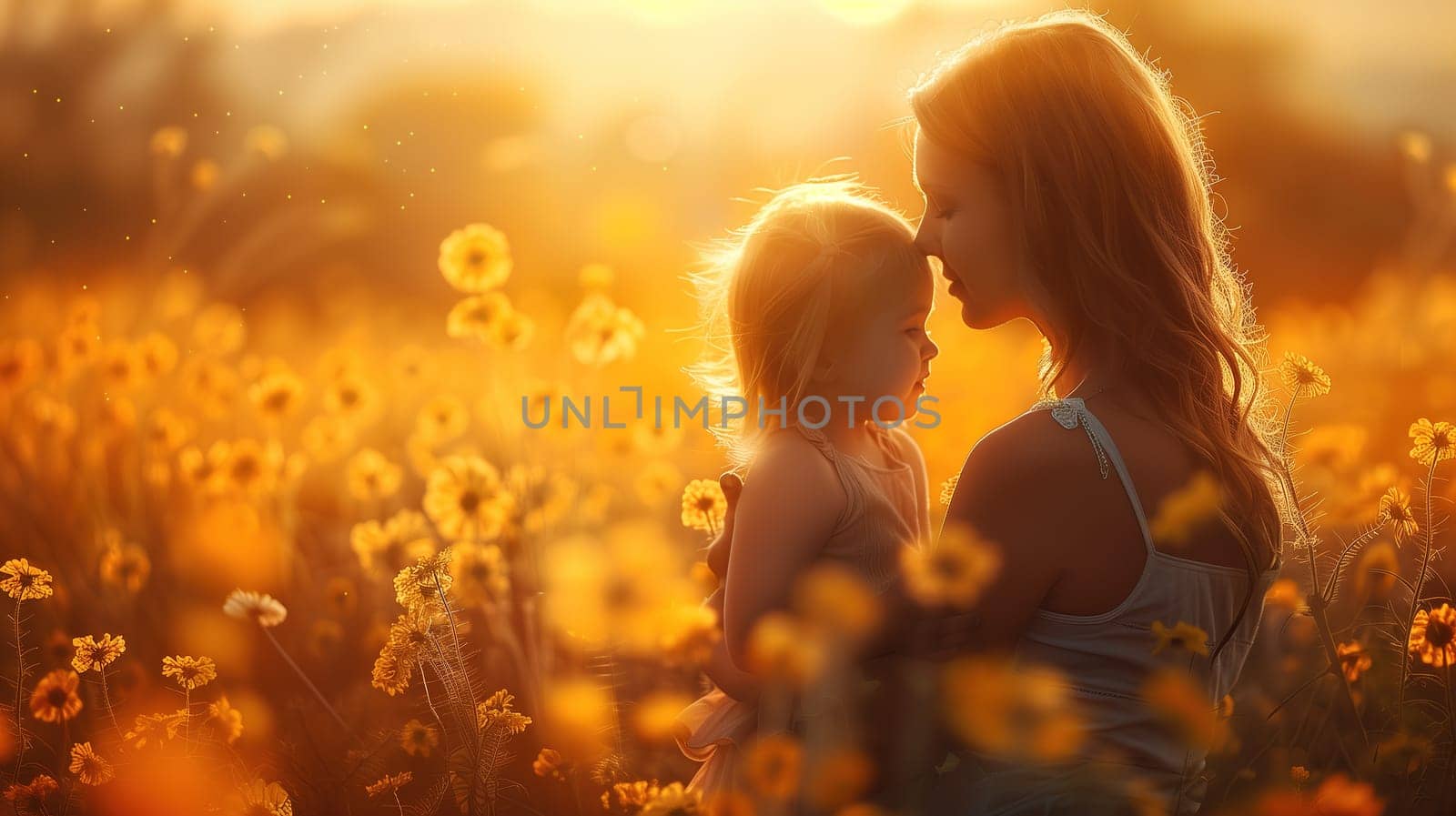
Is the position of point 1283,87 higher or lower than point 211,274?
higher

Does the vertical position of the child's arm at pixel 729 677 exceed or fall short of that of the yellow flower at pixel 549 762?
it exceeds it

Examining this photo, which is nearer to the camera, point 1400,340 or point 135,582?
point 135,582

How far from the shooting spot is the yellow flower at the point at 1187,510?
1.52 metres

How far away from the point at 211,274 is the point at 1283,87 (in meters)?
4.03

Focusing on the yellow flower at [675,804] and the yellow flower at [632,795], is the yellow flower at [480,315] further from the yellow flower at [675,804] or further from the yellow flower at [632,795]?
the yellow flower at [675,804]

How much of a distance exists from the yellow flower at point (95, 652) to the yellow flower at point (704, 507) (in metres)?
0.99

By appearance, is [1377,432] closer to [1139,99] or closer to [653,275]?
[1139,99]

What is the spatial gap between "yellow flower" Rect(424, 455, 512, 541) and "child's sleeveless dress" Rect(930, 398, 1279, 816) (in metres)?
0.98

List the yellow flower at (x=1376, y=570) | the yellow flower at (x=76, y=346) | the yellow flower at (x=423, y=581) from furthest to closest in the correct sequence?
1. the yellow flower at (x=76, y=346)
2. the yellow flower at (x=1376, y=570)
3. the yellow flower at (x=423, y=581)

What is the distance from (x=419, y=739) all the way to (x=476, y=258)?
1074 millimetres

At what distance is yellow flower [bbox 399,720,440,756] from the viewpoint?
74.3 inches

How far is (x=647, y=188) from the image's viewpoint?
9.70 feet

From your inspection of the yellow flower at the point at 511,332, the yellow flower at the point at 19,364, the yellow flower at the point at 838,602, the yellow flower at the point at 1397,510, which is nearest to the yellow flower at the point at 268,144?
the yellow flower at the point at 19,364

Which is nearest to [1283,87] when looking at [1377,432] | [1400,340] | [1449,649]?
[1400,340]
